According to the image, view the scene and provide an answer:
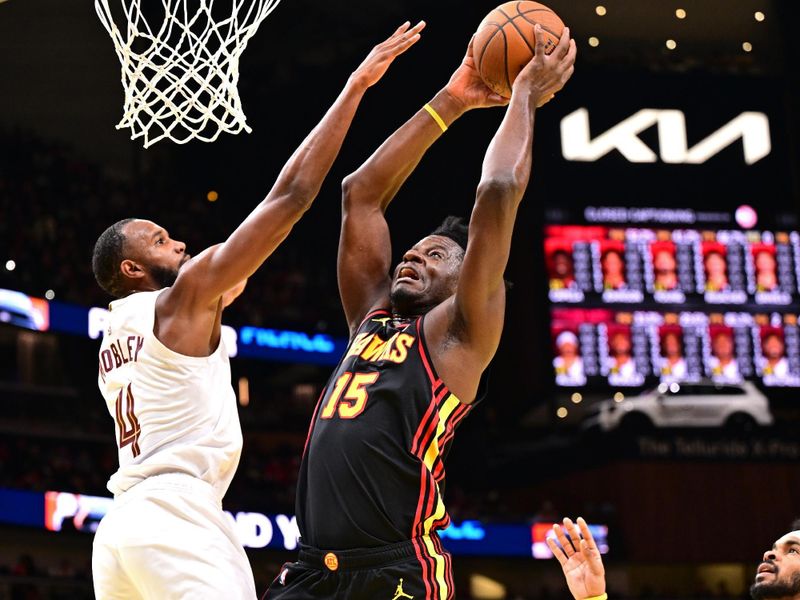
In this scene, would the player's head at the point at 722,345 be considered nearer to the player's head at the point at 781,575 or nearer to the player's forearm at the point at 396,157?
the player's head at the point at 781,575

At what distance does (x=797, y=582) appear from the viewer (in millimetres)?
4633

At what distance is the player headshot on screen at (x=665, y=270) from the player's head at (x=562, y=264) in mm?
1079

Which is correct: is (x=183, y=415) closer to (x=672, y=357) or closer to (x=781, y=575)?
(x=781, y=575)

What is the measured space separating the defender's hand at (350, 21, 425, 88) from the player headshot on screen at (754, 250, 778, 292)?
38.6 ft

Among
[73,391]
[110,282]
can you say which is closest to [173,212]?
[73,391]

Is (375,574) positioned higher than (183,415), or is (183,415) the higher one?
(183,415)

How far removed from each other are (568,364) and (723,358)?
1.98 meters

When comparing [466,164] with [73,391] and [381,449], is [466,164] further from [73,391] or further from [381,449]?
[381,449]

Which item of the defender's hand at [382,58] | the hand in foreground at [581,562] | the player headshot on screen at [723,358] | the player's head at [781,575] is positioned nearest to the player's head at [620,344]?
the player headshot on screen at [723,358]

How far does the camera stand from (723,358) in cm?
1508

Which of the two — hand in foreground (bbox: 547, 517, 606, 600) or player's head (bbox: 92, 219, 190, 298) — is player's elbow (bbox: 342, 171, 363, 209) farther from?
hand in foreground (bbox: 547, 517, 606, 600)

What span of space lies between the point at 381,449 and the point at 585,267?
1186cm

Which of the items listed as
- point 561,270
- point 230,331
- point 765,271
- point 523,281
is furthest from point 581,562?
point 523,281

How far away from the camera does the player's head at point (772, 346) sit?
15133 mm
